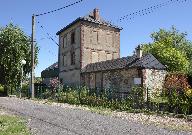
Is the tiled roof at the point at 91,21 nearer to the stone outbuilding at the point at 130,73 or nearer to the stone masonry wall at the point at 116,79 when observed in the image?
the stone outbuilding at the point at 130,73

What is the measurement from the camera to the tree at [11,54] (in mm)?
31672

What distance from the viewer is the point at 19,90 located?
1302 inches

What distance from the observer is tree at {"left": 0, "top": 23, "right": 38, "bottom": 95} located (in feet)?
104

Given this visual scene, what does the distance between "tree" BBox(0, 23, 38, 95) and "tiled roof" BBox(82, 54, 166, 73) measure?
802 centimetres

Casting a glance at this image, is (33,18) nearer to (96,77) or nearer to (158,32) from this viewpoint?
(96,77)

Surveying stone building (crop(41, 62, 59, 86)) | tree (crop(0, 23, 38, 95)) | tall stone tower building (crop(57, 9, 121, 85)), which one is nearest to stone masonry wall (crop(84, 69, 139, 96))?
tall stone tower building (crop(57, 9, 121, 85))

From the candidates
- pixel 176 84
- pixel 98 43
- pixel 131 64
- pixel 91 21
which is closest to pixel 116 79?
pixel 131 64

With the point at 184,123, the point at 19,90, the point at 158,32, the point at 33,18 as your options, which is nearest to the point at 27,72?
the point at 19,90

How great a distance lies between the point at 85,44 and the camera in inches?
1448

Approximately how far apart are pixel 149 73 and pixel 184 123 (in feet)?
46.0

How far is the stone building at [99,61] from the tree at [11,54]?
7.20 metres

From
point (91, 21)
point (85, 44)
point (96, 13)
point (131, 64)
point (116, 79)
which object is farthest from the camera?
point (96, 13)

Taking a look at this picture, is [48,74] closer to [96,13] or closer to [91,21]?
[96,13]

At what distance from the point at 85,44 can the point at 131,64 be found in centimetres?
947
